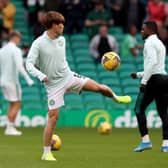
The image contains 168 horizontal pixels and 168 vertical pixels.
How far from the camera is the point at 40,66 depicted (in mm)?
13258

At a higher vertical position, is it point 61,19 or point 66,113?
point 61,19

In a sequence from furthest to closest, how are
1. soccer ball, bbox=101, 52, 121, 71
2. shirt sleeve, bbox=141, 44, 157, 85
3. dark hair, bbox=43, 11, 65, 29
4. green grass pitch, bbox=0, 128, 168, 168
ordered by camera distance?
shirt sleeve, bbox=141, 44, 157, 85 → soccer ball, bbox=101, 52, 121, 71 → dark hair, bbox=43, 11, 65, 29 → green grass pitch, bbox=0, 128, 168, 168

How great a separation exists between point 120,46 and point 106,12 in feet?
3.88

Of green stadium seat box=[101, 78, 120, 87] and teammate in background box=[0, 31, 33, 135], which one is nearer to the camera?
teammate in background box=[0, 31, 33, 135]

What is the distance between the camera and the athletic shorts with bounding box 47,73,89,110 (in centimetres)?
1296

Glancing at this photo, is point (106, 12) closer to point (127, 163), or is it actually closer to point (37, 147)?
point (37, 147)

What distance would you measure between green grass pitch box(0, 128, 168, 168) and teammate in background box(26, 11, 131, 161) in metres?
0.58

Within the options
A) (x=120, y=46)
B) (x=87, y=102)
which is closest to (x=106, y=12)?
(x=120, y=46)

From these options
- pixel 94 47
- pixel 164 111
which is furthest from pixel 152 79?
pixel 94 47

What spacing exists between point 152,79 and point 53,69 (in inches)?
84.1

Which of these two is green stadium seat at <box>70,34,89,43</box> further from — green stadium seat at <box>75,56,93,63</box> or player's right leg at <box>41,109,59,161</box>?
player's right leg at <box>41,109,59,161</box>

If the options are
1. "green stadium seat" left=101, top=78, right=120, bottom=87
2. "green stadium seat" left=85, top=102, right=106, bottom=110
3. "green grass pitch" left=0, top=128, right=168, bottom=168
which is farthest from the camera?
"green stadium seat" left=101, top=78, right=120, bottom=87

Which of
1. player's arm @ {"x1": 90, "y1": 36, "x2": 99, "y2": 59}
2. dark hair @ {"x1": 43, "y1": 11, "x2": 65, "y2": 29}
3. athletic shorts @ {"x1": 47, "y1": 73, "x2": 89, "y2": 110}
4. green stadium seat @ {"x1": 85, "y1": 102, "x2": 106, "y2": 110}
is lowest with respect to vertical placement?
green stadium seat @ {"x1": 85, "y1": 102, "x2": 106, "y2": 110}

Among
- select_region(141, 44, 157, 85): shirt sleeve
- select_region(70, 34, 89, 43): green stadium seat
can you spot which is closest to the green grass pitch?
select_region(141, 44, 157, 85): shirt sleeve
